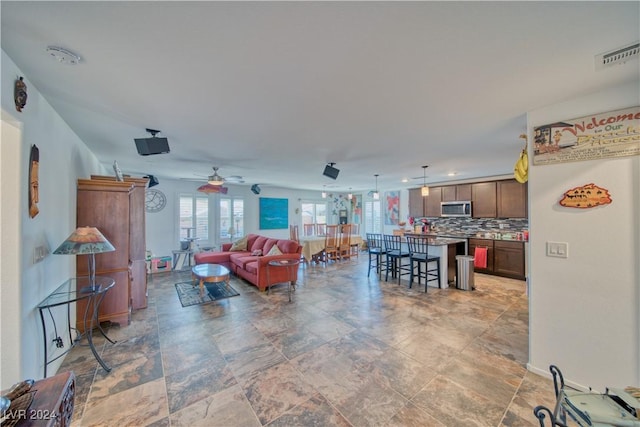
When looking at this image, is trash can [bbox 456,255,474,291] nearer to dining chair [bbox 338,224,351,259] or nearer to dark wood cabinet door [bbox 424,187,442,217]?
dark wood cabinet door [bbox 424,187,442,217]

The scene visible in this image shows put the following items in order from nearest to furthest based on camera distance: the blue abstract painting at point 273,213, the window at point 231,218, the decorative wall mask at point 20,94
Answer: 1. the decorative wall mask at point 20,94
2. the window at point 231,218
3. the blue abstract painting at point 273,213

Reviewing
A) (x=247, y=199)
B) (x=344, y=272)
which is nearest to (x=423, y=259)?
(x=344, y=272)

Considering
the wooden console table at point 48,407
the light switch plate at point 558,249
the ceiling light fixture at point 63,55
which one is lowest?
the wooden console table at point 48,407

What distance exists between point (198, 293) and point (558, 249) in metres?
5.02

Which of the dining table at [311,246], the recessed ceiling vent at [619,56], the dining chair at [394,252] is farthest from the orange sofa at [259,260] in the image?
the recessed ceiling vent at [619,56]

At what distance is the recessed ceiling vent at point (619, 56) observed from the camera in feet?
4.85

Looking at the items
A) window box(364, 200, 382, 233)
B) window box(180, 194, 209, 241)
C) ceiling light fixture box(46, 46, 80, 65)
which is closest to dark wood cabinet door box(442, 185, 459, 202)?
window box(364, 200, 382, 233)

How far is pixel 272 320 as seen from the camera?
3.32m

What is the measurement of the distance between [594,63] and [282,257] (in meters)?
4.37

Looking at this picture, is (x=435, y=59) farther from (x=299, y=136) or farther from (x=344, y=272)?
(x=344, y=272)

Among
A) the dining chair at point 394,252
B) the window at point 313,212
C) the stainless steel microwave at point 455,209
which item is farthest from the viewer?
the window at point 313,212

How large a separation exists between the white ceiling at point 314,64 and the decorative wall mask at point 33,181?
0.57 m

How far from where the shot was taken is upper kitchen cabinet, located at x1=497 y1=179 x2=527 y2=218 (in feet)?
17.8

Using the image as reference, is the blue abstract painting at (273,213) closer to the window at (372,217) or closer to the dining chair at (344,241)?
the dining chair at (344,241)
